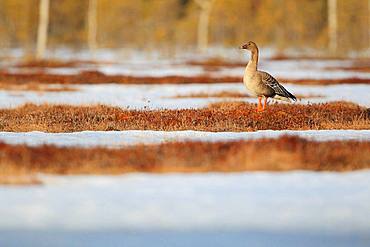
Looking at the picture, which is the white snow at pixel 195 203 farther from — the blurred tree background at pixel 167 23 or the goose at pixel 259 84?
the blurred tree background at pixel 167 23

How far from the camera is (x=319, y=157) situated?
1048 centimetres

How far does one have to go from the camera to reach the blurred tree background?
3155 inches

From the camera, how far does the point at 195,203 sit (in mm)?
7945

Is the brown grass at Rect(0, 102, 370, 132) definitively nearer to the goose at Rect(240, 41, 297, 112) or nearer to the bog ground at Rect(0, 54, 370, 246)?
the bog ground at Rect(0, 54, 370, 246)

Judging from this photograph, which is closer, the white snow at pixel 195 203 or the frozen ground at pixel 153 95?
the white snow at pixel 195 203

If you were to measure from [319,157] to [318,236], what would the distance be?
144 inches

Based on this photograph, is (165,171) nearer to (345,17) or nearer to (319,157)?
(319,157)

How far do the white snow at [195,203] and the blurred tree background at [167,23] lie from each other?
66.4m

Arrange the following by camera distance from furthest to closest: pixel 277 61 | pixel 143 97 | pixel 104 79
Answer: pixel 277 61, pixel 104 79, pixel 143 97

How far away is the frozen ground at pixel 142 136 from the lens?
1239 centimetres

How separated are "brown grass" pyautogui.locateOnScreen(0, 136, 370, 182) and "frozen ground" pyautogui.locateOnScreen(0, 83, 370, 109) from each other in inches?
388

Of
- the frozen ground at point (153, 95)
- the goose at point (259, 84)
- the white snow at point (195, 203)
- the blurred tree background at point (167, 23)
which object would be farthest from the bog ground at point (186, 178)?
the blurred tree background at point (167, 23)

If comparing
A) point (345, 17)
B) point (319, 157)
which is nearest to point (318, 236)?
point (319, 157)

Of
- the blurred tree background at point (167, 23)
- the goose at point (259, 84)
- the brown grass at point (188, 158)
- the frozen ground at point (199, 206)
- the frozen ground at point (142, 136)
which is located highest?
the blurred tree background at point (167, 23)
